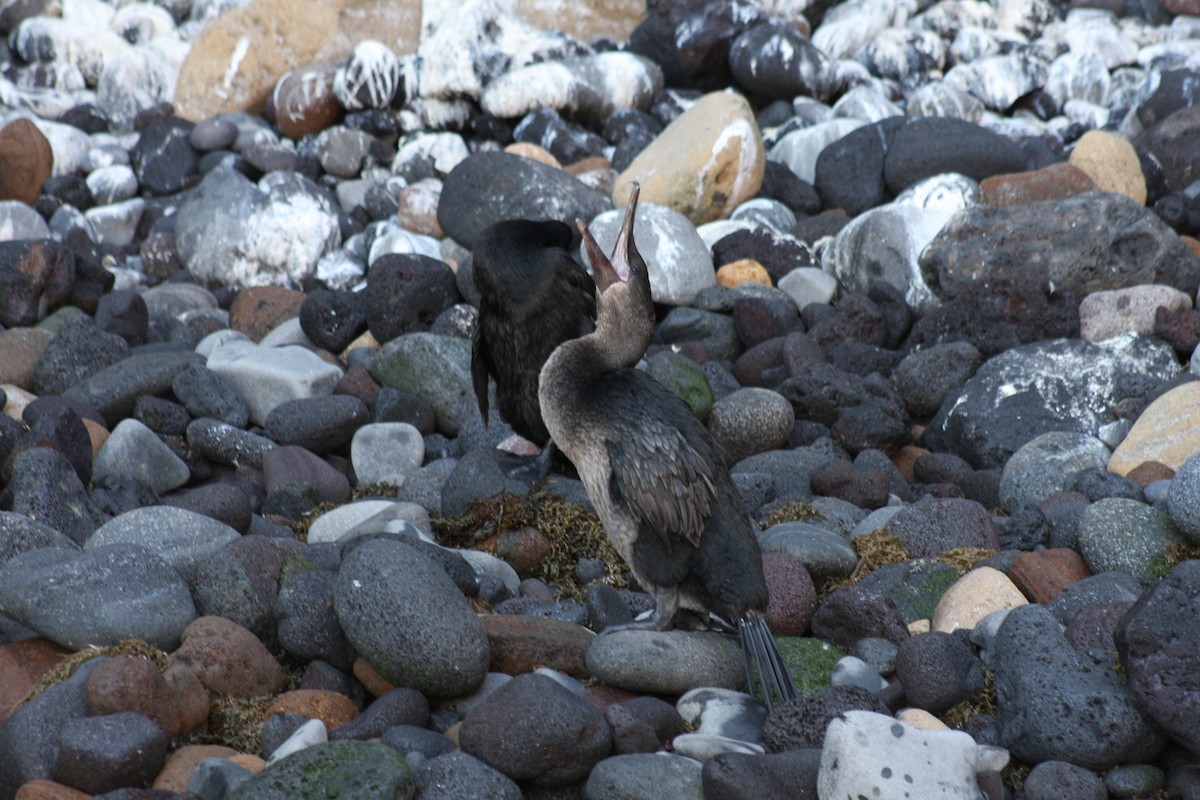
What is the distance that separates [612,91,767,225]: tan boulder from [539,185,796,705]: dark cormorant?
6285 millimetres

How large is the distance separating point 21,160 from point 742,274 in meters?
7.91

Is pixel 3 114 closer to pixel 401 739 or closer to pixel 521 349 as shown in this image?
pixel 521 349

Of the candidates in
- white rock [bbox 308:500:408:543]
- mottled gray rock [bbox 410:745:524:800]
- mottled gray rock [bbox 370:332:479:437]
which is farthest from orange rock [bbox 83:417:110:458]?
mottled gray rock [bbox 410:745:524:800]

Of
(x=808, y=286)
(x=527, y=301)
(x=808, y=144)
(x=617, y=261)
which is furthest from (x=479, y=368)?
(x=808, y=144)

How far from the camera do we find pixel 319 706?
4484 mm

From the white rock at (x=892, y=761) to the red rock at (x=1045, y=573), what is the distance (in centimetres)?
160

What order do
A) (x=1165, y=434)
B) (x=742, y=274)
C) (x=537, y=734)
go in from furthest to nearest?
(x=742, y=274) < (x=1165, y=434) < (x=537, y=734)

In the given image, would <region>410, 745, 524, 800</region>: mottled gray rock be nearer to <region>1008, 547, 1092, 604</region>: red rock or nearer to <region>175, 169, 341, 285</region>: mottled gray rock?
<region>1008, 547, 1092, 604</region>: red rock

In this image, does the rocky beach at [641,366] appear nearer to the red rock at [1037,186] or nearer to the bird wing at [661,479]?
the red rock at [1037,186]

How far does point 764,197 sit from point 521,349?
224 inches

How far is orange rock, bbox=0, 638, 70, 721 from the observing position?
14.9ft

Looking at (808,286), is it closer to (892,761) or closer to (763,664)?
(763,664)

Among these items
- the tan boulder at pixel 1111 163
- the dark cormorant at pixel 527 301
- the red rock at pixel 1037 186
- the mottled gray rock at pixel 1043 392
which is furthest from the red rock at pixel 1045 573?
the tan boulder at pixel 1111 163

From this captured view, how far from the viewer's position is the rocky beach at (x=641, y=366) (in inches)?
163
